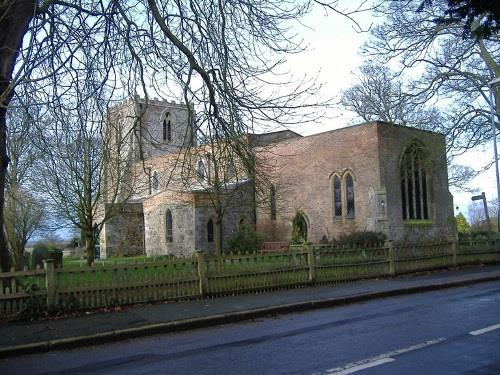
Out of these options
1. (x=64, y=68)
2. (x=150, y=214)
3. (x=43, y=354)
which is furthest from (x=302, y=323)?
(x=150, y=214)

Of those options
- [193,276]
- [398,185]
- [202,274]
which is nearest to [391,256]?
[202,274]

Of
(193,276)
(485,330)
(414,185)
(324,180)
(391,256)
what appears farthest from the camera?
(324,180)

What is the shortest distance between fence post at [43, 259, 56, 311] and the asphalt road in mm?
2723

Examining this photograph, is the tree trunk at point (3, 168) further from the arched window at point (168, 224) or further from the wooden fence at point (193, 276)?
the arched window at point (168, 224)

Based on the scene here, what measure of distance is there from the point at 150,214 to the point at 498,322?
31.5 meters

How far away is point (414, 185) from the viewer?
109ft

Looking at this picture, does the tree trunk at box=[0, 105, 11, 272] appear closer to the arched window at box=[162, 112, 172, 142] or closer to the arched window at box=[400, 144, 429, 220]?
the arched window at box=[400, 144, 429, 220]

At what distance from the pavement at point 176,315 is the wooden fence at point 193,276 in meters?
0.38

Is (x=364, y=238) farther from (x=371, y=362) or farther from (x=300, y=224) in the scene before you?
(x=371, y=362)

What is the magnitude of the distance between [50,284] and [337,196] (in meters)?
24.9

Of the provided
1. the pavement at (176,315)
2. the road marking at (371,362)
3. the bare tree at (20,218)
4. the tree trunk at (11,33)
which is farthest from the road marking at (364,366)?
the bare tree at (20,218)

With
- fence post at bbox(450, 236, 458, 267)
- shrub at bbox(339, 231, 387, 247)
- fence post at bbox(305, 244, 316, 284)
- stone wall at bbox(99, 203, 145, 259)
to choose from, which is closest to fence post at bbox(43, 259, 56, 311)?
fence post at bbox(305, 244, 316, 284)

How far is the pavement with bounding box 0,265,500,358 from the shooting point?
8.35 m

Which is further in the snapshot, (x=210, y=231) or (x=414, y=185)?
(x=210, y=231)
